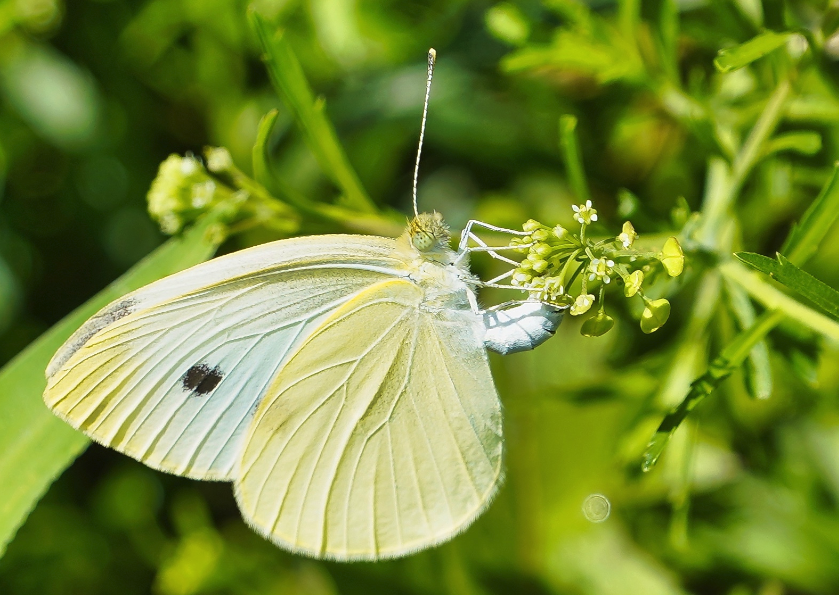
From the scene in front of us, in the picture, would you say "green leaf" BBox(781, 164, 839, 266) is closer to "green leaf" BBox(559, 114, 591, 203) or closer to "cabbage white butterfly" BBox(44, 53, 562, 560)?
"green leaf" BBox(559, 114, 591, 203)

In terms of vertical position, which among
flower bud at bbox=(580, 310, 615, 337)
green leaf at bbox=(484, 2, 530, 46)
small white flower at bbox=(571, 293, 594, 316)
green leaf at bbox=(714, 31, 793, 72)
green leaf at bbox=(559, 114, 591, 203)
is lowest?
flower bud at bbox=(580, 310, 615, 337)

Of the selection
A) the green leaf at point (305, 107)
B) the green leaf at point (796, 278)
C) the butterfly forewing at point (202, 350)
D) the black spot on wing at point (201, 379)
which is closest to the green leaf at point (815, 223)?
the green leaf at point (796, 278)

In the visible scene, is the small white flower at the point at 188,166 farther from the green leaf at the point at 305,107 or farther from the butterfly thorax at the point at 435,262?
the butterfly thorax at the point at 435,262

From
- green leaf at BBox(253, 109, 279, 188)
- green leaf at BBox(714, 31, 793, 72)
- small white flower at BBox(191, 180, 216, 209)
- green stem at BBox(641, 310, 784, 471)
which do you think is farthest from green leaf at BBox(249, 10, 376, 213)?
green stem at BBox(641, 310, 784, 471)

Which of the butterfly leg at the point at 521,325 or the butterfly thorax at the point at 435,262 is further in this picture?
the butterfly thorax at the point at 435,262

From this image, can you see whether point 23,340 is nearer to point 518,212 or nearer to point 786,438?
point 518,212

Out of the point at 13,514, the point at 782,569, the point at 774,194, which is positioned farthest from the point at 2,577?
the point at 774,194

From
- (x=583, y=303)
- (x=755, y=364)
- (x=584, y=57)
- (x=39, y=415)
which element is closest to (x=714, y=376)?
(x=755, y=364)
